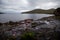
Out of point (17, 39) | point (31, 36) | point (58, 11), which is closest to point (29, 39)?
point (31, 36)

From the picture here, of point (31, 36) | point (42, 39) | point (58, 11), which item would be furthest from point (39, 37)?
point (58, 11)

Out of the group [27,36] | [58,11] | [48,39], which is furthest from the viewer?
[58,11]

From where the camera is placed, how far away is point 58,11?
46719 mm

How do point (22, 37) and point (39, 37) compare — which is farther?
point (39, 37)

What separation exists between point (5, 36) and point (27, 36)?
4.06 feet

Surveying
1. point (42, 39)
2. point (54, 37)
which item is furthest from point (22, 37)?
point (54, 37)

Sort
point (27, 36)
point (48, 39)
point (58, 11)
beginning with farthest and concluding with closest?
point (58, 11) < point (48, 39) < point (27, 36)

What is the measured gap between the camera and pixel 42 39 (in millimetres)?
6102

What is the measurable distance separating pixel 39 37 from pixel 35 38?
389 mm

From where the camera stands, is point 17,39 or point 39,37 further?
point 39,37

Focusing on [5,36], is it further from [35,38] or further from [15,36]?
[35,38]

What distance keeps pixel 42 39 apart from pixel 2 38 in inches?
74.9

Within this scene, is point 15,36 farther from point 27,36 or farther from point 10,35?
point 27,36

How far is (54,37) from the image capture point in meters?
6.22
